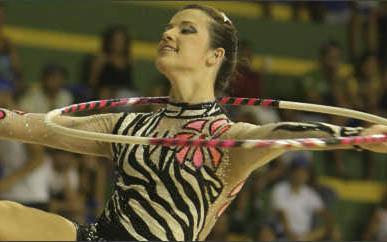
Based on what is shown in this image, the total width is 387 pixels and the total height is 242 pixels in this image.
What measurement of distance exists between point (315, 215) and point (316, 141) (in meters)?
3.79

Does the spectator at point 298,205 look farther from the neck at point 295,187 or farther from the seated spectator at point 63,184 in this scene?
the seated spectator at point 63,184

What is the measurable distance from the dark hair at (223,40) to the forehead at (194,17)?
0.02m

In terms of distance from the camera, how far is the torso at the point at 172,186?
3.71m

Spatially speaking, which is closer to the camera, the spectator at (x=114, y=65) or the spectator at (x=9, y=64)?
the spectator at (x=9, y=64)

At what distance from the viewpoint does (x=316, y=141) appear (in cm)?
336

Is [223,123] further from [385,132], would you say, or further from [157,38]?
[157,38]

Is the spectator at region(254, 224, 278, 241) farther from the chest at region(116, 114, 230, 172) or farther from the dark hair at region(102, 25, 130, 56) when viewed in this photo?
the chest at region(116, 114, 230, 172)

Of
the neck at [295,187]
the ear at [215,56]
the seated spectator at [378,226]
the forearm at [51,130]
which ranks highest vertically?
the ear at [215,56]

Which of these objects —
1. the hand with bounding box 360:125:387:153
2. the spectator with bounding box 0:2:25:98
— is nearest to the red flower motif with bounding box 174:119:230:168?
the hand with bounding box 360:125:387:153

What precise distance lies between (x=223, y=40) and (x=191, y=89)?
262 mm

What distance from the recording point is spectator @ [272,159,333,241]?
691 cm

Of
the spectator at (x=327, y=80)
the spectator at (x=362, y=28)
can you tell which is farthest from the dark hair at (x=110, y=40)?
the spectator at (x=362, y=28)

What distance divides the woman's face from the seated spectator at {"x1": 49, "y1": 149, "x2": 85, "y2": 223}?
2657 millimetres

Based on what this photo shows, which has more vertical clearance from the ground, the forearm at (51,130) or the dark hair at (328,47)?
the dark hair at (328,47)
